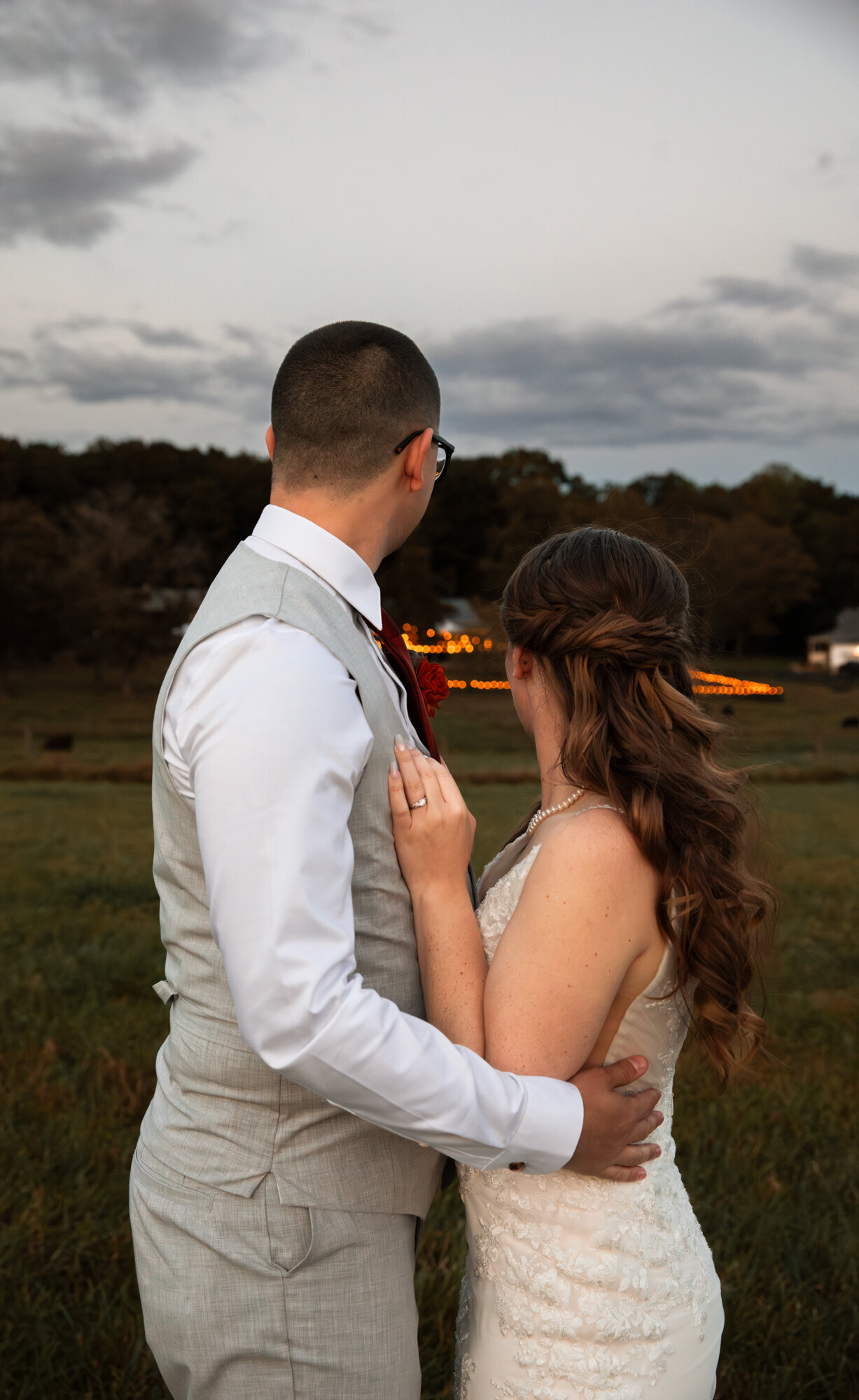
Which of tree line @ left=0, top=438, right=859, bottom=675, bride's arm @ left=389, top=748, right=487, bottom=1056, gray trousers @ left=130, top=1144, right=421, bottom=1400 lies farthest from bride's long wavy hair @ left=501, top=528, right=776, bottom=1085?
tree line @ left=0, top=438, right=859, bottom=675

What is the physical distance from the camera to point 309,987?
151cm

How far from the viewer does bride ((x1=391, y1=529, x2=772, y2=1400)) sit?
1957mm

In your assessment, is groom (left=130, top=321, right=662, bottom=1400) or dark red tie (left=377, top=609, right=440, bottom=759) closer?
groom (left=130, top=321, right=662, bottom=1400)

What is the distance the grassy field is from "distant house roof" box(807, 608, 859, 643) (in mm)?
61770

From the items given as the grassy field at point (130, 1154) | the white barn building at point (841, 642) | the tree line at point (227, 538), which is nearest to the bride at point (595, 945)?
the grassy field at point (130, 1154)

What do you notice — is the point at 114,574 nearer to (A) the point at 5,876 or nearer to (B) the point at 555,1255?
(A) the point at 5,876

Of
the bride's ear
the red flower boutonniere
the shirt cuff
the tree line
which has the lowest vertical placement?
the shirt cuff

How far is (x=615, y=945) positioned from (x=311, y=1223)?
753 millimetres

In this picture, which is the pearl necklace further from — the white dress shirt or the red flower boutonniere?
the white dress shirt

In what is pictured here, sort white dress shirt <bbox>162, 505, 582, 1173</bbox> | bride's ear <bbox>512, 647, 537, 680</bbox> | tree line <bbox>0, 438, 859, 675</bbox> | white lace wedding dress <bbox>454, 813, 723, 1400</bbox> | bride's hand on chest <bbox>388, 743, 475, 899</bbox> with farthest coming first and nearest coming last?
tree line <bbox>0, 438, 859, 675</bbox>, bride's ear <bbox>512, 647, 537, 680</bbox>, white lace wedding dress <bbox>454, 813, 723, 1400</bbox>, bride's hand on chest <bbox>388, 743, 475, 899</bbox>, white dress shirt <bbox>162, 505, 582, 1173</bbox>

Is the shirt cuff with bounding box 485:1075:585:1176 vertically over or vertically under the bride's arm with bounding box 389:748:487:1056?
under

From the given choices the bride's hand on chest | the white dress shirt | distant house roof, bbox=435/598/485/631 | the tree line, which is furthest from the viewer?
distant house roof, bbox=435/598/485/631

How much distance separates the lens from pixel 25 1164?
4.16 metres

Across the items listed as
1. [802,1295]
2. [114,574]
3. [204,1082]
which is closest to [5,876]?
[802,1295]
